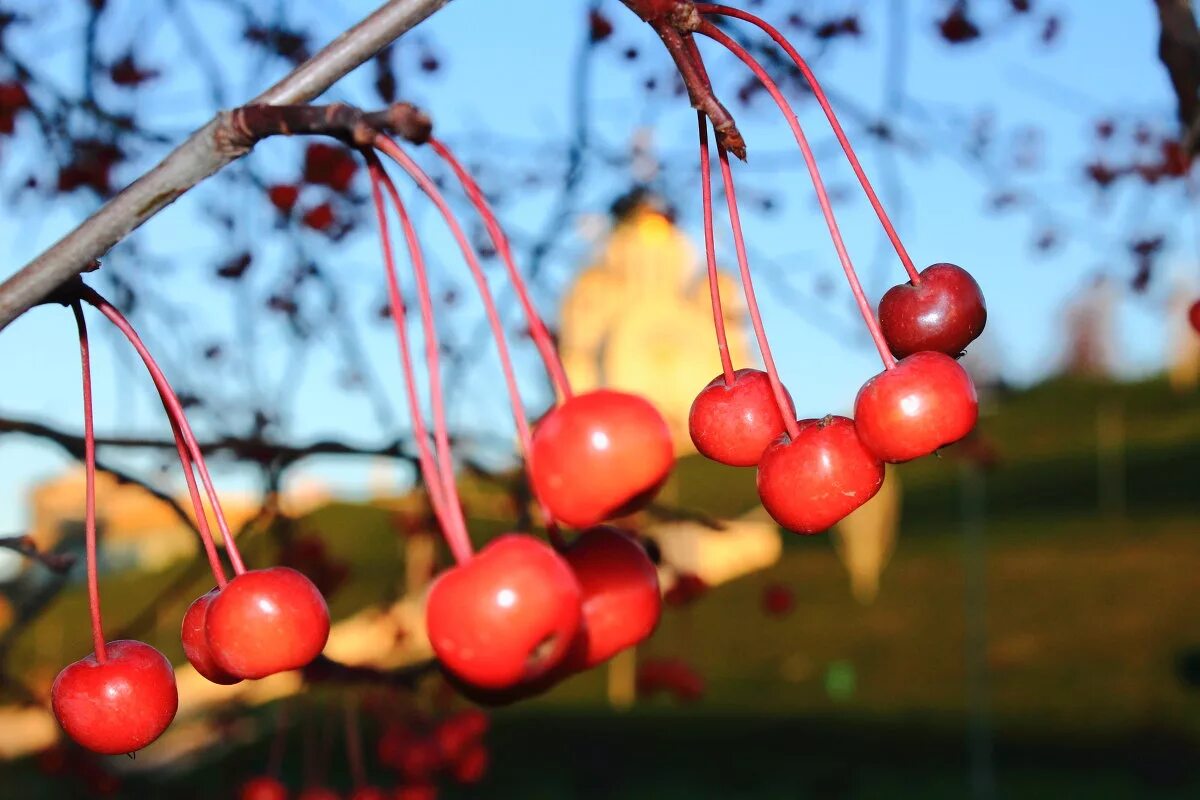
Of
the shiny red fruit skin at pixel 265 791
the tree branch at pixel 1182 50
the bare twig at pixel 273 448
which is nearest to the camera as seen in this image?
the tree branch at pixel 1182 50

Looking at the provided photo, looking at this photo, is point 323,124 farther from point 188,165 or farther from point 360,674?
point 360,674

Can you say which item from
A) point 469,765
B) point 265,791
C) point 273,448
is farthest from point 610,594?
point 469,765

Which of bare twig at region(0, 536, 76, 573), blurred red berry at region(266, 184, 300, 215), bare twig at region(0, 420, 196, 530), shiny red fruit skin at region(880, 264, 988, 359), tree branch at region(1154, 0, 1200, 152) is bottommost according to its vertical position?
bare twig at region(0, 536, 76, 573)

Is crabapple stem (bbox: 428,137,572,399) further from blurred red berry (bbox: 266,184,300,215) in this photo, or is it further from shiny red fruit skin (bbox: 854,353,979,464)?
blurred red berry (bbox: 266,184,300,215)

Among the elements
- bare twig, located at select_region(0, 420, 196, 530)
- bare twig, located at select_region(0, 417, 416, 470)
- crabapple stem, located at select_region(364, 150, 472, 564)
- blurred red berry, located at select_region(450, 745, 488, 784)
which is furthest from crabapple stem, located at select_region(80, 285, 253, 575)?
blurred red berry, located at select_region(450, 745, 488, 784)

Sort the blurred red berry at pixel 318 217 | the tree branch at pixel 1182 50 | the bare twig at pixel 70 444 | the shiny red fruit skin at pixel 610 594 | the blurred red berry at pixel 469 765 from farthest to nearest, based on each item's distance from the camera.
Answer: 1. the blurred red berry at pixel 318 217
2. the blurred red berry at pixel 469 765
3. the tree branch at pixel 1182 50
4. the bare twig at pixel 70 444
5. the shiny red fruit skin at pixel 610 594

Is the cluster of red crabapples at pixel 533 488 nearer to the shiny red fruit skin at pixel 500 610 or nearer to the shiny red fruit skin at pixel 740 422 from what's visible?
the shiny red fruit skin at pixel 500 610

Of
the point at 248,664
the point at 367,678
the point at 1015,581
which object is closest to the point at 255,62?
the point at 367,678

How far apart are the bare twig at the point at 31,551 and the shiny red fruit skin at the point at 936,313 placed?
2.91 ft

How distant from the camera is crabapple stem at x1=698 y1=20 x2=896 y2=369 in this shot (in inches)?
32.4

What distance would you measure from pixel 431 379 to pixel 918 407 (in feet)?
1.24

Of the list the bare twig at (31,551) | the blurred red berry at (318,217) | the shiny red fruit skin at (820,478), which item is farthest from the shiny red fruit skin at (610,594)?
the blurred red berry at (318,217)

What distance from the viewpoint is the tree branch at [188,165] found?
0.78 metres

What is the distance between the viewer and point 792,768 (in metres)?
7.90
